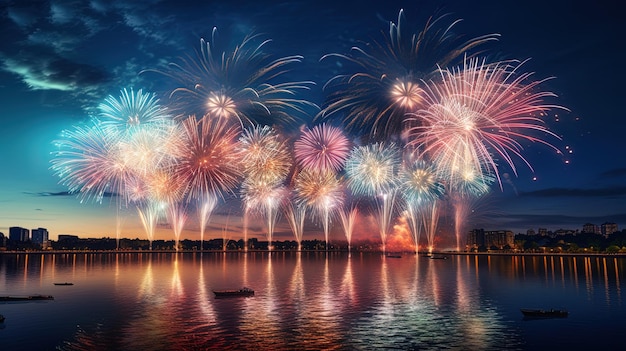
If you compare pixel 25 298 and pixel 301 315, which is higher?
pixel 25 298

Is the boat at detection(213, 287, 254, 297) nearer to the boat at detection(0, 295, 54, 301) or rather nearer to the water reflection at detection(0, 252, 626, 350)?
the water reflection at detection(0, 252, 626, 350)

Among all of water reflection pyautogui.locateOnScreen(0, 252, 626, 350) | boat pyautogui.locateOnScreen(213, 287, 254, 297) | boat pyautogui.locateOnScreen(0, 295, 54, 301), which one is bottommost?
water reflection pyautogui.locateOnScreen(0, 252, 626, 350)

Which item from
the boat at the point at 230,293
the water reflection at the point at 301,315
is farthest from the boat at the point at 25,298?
the boat at the point at 230,293

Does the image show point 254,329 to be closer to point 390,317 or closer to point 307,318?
point 307,318

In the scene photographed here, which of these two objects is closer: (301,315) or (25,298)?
(301,315)

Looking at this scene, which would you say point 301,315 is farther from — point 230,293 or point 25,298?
point 25,298

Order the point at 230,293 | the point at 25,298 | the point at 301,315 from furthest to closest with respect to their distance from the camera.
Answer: the point at 230,293, the point at 25,298, the point at 301,315

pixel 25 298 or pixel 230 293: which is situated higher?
pixel 25 298

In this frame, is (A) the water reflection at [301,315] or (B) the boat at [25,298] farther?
(B) the boat at [25,298]

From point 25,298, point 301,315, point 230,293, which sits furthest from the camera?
point 230,293

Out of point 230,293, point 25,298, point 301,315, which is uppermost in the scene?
point 25,298

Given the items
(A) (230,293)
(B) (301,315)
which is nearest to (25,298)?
→ (A) (230,293)

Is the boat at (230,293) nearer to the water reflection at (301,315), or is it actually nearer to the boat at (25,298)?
the water reflection at (301,315)

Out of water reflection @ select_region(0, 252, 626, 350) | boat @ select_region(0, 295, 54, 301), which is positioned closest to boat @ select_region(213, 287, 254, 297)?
water reflection @ select_region(0, 252, 626, 350)
